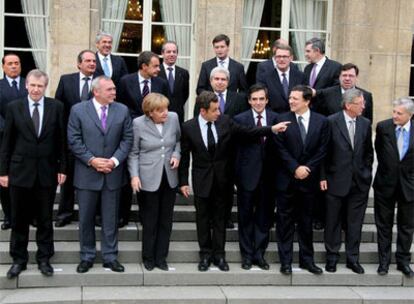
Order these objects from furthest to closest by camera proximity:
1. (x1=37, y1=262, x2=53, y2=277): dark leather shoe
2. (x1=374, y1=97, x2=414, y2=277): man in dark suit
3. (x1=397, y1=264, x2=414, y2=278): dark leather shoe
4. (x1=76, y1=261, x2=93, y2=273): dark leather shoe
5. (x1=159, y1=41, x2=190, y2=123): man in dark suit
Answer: (x1=159, y1=41, x2=190, y2=123): man in dark suit → (x1=397, y1=264, x2=414, y2=278): dark leather shoe → (x1=374, y1=97, x2=414, y2=277): man in dark suit → (x1=76, y1=261, x2=93, y2=273): dark leather shoe → (x1=37, y1=262, x2=53, y2=277): dark leather shoe

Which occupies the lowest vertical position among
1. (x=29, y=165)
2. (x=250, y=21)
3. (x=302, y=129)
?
(x=29, y=165)

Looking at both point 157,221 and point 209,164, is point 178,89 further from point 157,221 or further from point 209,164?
point 157,221

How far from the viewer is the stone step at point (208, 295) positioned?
22.6 ft

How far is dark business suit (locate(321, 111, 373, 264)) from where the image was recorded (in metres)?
7.64

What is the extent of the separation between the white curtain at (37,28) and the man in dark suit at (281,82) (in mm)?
4854

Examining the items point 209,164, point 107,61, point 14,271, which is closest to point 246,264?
point 209,164

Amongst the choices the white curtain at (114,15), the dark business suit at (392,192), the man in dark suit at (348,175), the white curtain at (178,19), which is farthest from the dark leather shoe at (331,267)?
the white curtain at (114,15)

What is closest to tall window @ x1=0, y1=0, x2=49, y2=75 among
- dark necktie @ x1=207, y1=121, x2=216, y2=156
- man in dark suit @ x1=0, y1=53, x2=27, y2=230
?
man in dark suit @ x1=0, y1=53, x2=27, y2=230

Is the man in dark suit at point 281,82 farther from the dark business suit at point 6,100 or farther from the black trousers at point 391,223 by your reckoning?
the dark business suit at point 6,100

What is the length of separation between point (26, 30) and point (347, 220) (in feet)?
21.6

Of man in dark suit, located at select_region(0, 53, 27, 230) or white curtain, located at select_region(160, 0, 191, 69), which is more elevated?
white curtain, located at select_region(160, 0, 191, 69)

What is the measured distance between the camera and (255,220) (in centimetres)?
773

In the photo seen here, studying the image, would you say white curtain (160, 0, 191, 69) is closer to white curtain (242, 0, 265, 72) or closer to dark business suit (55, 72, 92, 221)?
white curtain (242, 0, 265, 72)

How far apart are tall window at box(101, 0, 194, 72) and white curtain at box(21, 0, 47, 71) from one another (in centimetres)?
98
